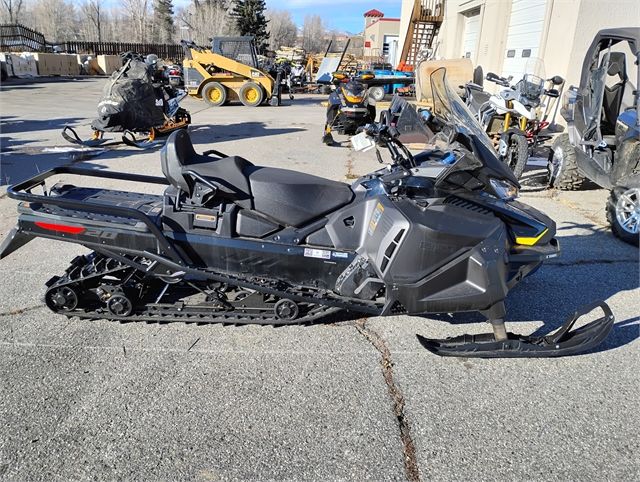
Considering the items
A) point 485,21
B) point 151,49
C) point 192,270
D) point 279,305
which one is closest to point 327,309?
point 279,305

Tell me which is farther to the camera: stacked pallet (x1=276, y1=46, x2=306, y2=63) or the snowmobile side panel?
stacked pallet (x1=276, y1=46, x2=306, y2=63)

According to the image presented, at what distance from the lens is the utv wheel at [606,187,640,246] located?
16.1 ft

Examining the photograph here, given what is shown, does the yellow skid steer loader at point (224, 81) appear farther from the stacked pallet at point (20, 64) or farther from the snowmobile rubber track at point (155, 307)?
the stacked pallet at point (20, 64)

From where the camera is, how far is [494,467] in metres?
2.25

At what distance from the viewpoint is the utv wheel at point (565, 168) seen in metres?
6.79

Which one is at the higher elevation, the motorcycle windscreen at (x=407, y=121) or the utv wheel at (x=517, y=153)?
the motorcycle windscreen at (x=407, y=121)

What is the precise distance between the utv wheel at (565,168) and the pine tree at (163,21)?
63.7 meters

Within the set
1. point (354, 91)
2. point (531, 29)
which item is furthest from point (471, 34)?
point (354, 91)

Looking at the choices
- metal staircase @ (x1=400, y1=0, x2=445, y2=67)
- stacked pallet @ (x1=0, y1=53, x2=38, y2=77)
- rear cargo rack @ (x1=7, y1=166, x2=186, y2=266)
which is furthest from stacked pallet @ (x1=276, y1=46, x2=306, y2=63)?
rear cargo rack @ (x1=7, y1=166, x2=186, y2=266)

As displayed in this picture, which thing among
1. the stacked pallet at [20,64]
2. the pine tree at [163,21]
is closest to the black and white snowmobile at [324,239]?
the stacked pallet at [20,64]

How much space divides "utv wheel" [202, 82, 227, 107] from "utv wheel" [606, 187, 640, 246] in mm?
14336

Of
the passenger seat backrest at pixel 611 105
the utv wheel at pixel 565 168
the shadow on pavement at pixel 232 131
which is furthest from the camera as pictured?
the shadow on pavement at pixel 232 131

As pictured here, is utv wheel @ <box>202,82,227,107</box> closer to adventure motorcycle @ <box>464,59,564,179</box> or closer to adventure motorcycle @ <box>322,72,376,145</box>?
adventure motorcycle @ <box>322,72,376,145</box>

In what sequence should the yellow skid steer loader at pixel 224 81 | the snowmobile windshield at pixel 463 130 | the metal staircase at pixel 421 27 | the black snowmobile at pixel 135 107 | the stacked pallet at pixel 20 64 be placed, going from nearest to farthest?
1. the snowmobile windshield at pixel 463 130
2. the black snowmobile at pixel 135 107
3. the yellow skid steer loader at pixel 224 81
4. the metal staircase at pixel 421 27
5. the stacked pallet at pixel 20 64
